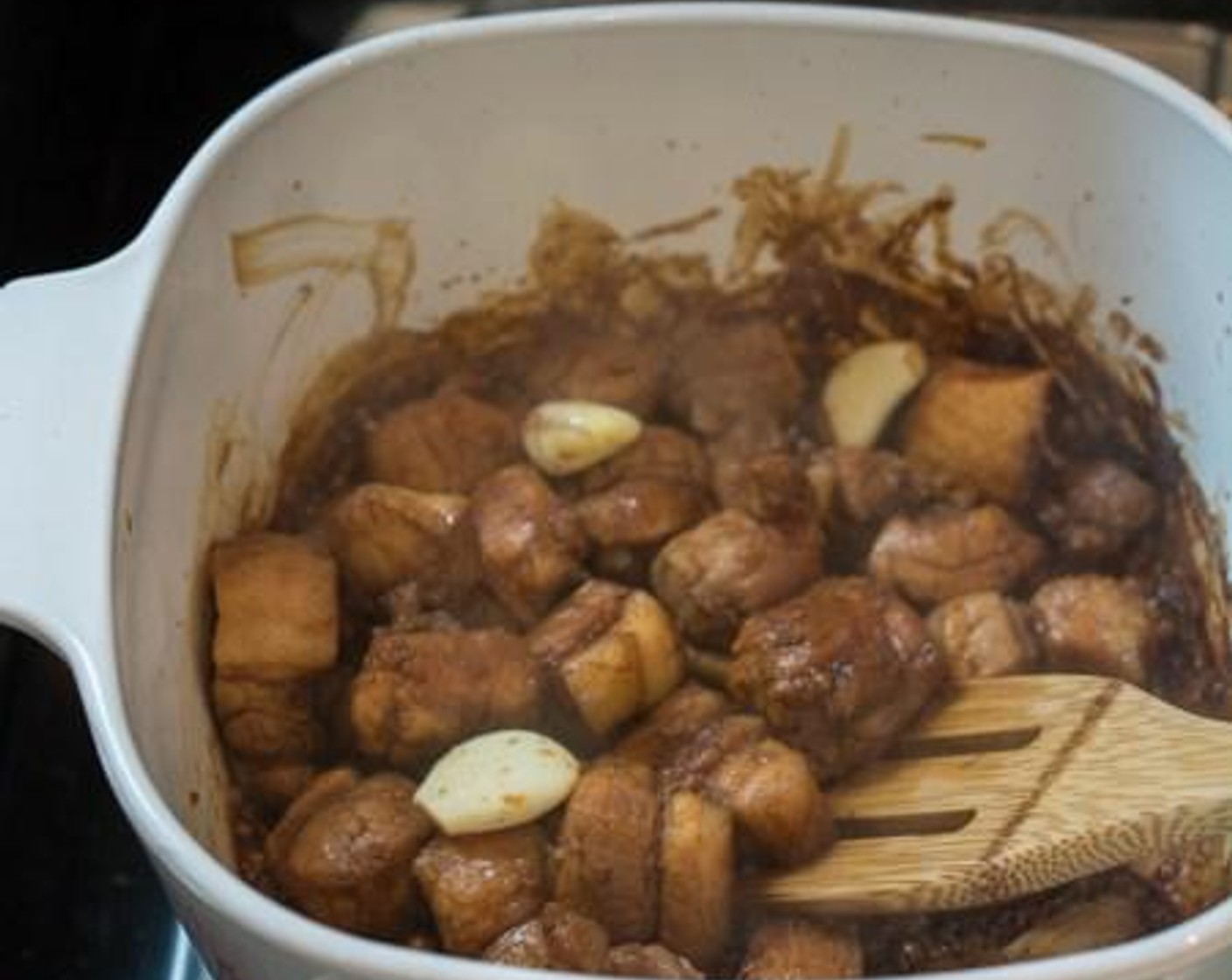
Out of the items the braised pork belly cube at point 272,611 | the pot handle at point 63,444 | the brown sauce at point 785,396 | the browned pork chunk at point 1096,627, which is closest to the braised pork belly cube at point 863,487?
the brown sauce at point 785,396

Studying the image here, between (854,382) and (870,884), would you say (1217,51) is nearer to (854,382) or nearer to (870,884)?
(854,382)

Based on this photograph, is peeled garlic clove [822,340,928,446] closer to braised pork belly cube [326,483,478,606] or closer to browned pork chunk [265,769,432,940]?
braised pork belly cube [326,483,478,606]

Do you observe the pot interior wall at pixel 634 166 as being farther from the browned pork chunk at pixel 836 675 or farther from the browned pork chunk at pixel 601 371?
the browned pork chunk at pixel 836 675

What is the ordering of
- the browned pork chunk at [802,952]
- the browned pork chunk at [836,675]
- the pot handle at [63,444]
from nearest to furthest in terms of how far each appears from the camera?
1. the pot handle at [63,444]
2. the browned pork chunk at [802,952]
3. the browned pork chunk at [836,675]

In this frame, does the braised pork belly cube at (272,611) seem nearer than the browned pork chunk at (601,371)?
Yes

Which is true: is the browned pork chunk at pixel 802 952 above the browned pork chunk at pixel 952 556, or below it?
below

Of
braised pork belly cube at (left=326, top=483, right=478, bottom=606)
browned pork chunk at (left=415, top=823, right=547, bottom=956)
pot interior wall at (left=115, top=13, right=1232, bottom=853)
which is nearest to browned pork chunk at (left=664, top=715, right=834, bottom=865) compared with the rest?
browned pork chunk at (left=415, top=823, right=547, bottom=956)

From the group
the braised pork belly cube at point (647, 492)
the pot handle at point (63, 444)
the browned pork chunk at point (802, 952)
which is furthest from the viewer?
the braised pork belly cube at point (647, 492)
